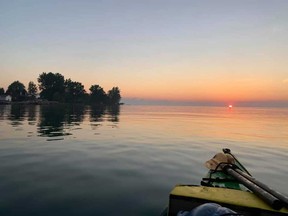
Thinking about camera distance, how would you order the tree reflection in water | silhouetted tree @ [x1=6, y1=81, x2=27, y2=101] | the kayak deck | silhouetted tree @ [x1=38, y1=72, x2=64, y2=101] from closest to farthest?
the kayak deck, the tree reflection in water, silhouetted tree @ [x1=6, y1=81, x2=27, y2=101], silhouetted tree @ [x1=38, y1=72, x2=64, y2=101]

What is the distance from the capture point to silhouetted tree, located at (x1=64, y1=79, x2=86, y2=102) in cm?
18188

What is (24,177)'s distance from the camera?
31.2ft

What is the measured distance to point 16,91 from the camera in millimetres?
169625

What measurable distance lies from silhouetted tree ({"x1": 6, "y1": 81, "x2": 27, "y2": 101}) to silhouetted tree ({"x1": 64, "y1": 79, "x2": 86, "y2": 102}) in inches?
1123

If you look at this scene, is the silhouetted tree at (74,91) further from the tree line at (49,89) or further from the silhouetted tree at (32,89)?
the silhouetted tree at (32,89)

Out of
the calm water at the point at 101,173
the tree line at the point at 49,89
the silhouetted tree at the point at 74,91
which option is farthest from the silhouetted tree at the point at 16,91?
the calm water at the point at 101,173

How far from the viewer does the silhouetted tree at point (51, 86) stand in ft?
560

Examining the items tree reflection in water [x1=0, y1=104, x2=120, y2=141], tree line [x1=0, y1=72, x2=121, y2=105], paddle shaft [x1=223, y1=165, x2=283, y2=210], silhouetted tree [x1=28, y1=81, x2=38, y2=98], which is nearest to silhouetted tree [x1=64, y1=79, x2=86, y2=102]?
tree line [x1=0, y1=72, x2=121, y2=105]

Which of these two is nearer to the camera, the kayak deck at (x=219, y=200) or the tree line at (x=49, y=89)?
the kayak deck at (x=219, y=200)

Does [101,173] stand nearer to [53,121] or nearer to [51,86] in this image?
[53,121]

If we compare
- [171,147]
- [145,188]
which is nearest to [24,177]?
[145,188]

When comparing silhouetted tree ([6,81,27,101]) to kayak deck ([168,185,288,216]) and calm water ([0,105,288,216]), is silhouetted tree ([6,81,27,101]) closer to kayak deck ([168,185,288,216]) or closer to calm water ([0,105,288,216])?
calm water ([0,105,288,216])

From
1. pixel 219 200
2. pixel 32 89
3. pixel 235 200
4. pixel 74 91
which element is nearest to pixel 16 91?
pixel 32 89

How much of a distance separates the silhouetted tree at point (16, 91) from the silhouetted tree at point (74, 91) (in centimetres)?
2851
